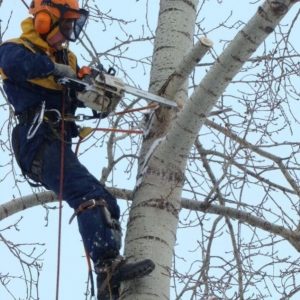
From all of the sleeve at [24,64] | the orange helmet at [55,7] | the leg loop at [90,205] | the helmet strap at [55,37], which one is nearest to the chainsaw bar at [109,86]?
the sleeve at [24,64]

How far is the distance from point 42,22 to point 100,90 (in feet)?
1.41

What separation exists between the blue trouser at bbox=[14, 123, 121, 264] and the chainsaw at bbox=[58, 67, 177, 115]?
247mm

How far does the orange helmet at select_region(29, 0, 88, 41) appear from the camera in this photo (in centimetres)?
372

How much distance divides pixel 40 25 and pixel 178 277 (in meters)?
1.66

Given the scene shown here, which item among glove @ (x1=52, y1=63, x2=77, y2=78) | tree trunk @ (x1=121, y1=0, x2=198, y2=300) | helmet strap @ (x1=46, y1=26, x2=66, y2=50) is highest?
helmet strap @ (x1=46, y1=26, x2=66, y2=50)

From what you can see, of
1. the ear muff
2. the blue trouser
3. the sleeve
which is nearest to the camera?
the blue trouser

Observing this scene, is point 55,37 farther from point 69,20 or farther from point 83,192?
point 83,192

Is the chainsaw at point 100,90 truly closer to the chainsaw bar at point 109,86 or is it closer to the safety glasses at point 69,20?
the chainsaw bar at point 109,86

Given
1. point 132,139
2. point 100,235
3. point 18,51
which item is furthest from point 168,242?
point 132,139

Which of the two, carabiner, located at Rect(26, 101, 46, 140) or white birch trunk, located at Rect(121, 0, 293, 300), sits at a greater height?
carabiner, located at Rect(26, 101, 46, 140)

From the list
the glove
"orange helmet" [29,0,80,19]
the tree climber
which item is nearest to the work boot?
the tree climber

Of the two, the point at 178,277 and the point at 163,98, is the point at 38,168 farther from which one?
the point at 178,277

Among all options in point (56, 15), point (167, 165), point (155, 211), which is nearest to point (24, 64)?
point (56, 15)

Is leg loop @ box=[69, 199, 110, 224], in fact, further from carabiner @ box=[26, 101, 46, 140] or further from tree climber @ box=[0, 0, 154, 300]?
carabiner @ box=[26, 101, 46, 140]
